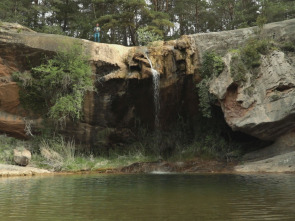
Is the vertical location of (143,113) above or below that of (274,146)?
above

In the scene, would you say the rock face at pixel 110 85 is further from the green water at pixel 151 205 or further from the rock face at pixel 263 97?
the green water at pixel 151 205

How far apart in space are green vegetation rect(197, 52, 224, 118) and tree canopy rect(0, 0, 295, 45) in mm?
7693

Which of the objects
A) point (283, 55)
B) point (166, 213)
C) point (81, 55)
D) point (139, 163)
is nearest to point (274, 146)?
point (283, 55)

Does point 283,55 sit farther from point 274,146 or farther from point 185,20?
point 185,20

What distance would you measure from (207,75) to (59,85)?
25.0 ft

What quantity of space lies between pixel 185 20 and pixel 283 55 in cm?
2343

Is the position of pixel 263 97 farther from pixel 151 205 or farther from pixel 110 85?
pixel 151 205

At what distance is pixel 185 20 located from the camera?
3784 centimetres

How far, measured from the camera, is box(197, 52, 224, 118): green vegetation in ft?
55.2

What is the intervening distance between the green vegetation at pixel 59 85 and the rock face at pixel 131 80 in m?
0.45

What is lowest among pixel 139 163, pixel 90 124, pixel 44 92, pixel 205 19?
pixel 139 163

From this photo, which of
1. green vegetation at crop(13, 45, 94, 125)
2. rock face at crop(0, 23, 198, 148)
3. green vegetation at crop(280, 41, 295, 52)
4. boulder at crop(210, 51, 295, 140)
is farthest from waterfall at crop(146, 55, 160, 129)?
green vegetation at crop(280, 41, 295, 52)

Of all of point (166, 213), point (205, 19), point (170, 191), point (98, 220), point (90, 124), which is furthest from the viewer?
point (205, 19)

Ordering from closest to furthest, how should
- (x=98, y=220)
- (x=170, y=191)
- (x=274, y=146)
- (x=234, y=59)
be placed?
(x=98, y=220) → (x=170, y=191) → (x=274, y=146) → (x=234, y=59)
